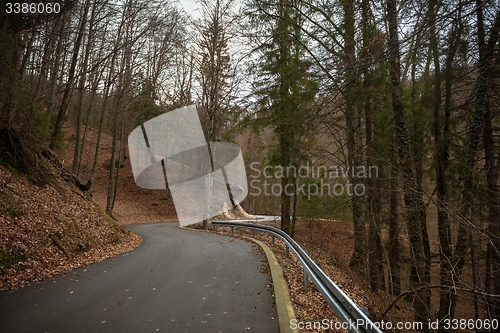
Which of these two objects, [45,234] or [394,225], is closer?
[45,234]

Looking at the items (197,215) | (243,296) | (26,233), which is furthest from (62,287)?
(197,215)

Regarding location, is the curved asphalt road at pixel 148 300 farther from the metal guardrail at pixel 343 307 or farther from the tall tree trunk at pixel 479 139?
the tall tree trunk at pixel 479 139

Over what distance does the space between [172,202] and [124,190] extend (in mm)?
5042

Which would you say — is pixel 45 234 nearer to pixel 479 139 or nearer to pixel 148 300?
pixel 148 300

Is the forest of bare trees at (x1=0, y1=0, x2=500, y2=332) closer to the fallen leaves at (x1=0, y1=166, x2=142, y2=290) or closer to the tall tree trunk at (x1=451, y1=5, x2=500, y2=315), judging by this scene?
the tall tree trunk at (x1=451, y1=5, x2=500, y2=315)

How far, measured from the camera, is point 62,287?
6.72 metres

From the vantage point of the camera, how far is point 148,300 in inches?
237

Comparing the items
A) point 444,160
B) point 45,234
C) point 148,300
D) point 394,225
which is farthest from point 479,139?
point 45,234

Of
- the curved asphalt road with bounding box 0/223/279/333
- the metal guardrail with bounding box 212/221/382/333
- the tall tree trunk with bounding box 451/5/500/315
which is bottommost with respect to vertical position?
the curved asphalt road with bounding box 0/223/279/333

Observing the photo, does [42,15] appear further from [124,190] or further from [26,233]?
[124,190]

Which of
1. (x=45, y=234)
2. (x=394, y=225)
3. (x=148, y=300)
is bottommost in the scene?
(x=148, y=300)

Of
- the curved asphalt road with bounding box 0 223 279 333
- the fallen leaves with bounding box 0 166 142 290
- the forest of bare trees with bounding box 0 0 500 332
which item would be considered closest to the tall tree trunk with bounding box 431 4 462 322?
the forest of bare trees with bounding box 0 0 500 332

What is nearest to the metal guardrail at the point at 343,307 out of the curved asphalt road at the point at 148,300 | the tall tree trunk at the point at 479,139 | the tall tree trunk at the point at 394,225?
the curved asphalt road at the point at 148,300

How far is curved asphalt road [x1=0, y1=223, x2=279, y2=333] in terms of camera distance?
4801mm
